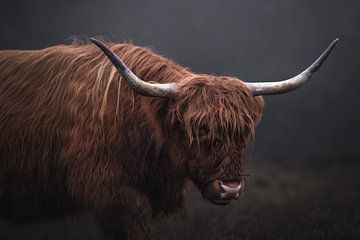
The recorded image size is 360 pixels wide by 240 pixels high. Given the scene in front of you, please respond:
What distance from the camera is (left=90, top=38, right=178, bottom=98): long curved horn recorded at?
14.7 ft

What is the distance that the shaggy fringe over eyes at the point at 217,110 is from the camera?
4.49m

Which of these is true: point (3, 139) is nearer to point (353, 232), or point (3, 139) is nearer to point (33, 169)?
point (33, 169)

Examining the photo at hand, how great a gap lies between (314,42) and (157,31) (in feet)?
11.5

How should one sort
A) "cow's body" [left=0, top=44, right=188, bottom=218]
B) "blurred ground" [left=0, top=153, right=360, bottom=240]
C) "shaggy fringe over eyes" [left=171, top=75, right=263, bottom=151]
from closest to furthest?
1. "shaggy fringe over eyes" [left=171, top=75, right=263, bottom=151]
2. "cow's body" [left=0, top=44, right=188, bottom=218]
3. "blurred ground" [left=0, top=153, right=360, bottom=240]

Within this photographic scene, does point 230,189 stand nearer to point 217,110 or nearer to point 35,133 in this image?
point 217,110

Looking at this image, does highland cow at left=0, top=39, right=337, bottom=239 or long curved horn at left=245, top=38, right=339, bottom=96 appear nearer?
highland cow at left=0, top=39, right=337, bottom=239

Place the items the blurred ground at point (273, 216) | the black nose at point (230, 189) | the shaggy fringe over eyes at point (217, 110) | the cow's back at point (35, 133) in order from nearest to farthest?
the black nose at point (230, 189)
the shaggy fringe over eyes at point (217, 110)
the cow's back at point (35, 133)
the blurred ground at point (273, 216)

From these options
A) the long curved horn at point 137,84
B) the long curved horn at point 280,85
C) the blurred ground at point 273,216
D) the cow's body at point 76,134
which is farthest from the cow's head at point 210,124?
the blurred ground at point 273,216

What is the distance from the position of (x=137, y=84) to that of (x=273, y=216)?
149 inches

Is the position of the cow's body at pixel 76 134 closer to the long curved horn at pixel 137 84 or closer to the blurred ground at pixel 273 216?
the long curved horn at pixel 137 84

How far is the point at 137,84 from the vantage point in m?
4.53

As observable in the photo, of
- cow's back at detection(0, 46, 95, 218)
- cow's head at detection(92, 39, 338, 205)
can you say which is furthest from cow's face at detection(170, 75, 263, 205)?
cow's back at detection(0, 46, 95, 218)

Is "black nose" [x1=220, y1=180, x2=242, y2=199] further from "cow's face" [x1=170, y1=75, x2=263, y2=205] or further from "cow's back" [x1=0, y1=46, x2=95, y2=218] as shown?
"cow's back" [x1=0, y1=46, x2=95, y2=218]

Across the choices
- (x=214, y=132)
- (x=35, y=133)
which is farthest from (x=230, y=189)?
(x=35, y=133)
